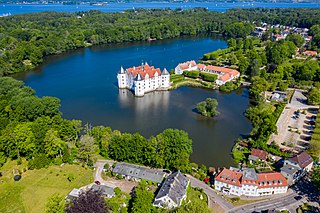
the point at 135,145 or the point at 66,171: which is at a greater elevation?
the point at 135,145

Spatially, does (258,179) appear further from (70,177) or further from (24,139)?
(24,139)

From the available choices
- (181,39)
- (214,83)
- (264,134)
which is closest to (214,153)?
(264,134)

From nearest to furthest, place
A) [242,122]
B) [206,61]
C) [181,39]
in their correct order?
[242,122] → [206,61] → [181,39]

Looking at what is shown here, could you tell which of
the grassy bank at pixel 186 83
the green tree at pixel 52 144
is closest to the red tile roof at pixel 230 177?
the green tree at pixel 52 144

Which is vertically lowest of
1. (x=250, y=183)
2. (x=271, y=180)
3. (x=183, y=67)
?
(x=183, y=67)

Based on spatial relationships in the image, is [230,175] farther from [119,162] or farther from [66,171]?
[66,171]

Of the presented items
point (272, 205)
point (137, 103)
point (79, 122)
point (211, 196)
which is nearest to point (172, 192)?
point (211, 196)

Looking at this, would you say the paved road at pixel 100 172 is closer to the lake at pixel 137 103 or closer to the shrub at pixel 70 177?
the shrub at pixel 70 177
